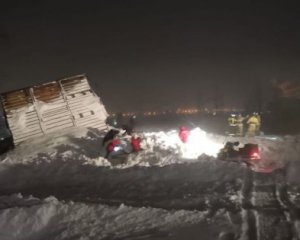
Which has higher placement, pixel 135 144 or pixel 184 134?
pixel 135 144

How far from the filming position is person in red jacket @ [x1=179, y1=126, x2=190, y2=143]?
15959 mm

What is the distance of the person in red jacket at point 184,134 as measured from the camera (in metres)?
16.0

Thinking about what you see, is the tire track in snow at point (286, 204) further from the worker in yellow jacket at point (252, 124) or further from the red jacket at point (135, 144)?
the worker in yellow jacket at point (252, 124)

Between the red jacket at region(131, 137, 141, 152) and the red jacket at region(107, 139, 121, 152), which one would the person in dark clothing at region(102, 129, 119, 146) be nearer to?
the red jacket at region(107, 139, 121, 152)

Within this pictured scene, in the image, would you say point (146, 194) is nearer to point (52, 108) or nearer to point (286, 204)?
point (286, 204)

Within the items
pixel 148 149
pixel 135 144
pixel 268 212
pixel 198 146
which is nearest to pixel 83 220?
pixel 268 212

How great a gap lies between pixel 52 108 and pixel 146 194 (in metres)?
9.50

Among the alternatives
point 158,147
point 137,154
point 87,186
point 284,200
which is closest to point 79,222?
point 87,186

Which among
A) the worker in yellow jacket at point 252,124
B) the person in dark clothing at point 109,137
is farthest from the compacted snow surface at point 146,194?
the worker in yellow jacket at point 252,124

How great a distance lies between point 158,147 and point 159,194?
5421mm

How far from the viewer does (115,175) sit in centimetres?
1168

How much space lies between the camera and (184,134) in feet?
52.7

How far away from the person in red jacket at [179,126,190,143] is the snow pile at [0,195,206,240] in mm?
7488

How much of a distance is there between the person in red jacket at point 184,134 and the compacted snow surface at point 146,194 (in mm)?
182
